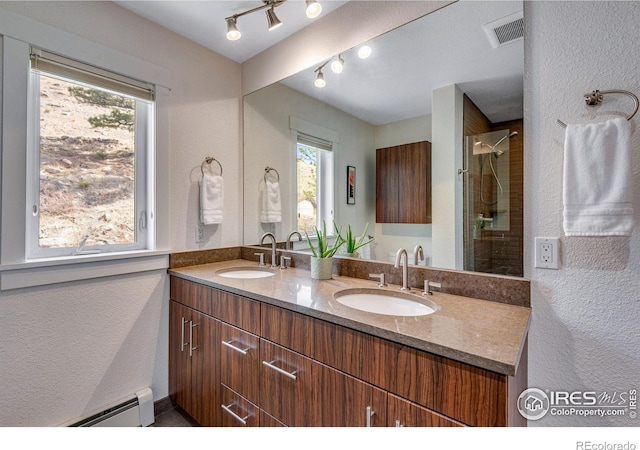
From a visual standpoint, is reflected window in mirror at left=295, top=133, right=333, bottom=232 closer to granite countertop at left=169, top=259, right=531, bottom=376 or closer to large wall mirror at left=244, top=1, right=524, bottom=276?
large wall mirror at left=244, top=1, right=524, bottom=276

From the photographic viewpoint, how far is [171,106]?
1810 millimetres

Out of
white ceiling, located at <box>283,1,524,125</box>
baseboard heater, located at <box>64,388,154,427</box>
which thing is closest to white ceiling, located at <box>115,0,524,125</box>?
white ceiling, located at <box>283,1,524,125</box>

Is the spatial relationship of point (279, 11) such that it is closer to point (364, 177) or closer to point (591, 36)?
point (364, 177)

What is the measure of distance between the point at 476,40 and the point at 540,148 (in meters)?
0.54

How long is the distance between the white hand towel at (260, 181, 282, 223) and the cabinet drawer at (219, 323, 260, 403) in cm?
90

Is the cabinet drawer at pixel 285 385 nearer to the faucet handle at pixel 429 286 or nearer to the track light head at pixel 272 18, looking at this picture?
the faucet handle at pixel 429 286

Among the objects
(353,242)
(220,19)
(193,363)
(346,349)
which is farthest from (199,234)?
(346,349)

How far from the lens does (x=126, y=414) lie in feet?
5.17

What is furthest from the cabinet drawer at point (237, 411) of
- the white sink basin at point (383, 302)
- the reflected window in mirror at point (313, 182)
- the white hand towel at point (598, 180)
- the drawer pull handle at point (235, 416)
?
the white hand towel at point (598, 180)

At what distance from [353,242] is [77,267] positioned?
139 centimetres

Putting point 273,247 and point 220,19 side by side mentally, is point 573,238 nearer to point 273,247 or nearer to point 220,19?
point 273,247

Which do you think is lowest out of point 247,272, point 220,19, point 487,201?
point 247,272

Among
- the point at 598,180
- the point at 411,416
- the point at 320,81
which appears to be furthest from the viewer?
the point at 320,81

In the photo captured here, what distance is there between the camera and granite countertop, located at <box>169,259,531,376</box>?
74cm
